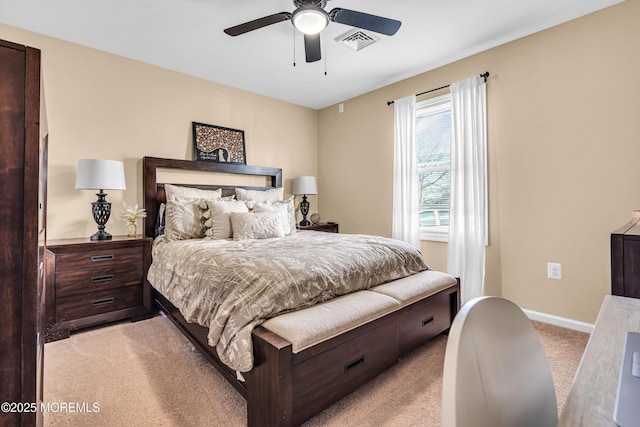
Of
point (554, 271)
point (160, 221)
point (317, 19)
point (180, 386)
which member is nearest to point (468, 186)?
point (554, 271)

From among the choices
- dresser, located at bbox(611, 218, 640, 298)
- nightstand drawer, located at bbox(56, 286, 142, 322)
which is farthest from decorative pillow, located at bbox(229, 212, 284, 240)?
dresser, located at bbox(611, 218, 640, 298)

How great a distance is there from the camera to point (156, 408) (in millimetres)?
1611

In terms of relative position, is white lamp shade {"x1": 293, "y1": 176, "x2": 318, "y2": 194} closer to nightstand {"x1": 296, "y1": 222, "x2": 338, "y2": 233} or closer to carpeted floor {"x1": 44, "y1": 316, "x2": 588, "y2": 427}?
nightstand {"x1": 296, "y1": 222, "x2": 338, "y2": 233}

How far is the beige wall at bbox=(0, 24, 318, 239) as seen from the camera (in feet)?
9.16

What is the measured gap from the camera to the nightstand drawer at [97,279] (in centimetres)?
247

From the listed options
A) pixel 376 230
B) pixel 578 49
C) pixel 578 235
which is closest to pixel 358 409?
pixel 578 235

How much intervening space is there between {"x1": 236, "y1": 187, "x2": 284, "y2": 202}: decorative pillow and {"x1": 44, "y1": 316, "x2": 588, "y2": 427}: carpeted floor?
1.70 m

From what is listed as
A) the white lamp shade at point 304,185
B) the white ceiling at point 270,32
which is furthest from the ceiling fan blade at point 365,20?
the white lamp shade at point 304,185

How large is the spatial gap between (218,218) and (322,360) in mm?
1905

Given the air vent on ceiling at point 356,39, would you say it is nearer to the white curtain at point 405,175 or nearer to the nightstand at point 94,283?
the white curtain at point 405,175

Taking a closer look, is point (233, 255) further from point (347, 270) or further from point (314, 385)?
point (314, 385)

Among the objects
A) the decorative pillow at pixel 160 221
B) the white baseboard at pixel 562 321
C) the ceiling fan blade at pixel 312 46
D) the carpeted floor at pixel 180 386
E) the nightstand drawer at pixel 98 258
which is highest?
the ceiling fan blade at pixel 312 46

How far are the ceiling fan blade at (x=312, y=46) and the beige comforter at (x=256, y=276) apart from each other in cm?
156

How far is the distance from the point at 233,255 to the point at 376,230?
2.46 m
